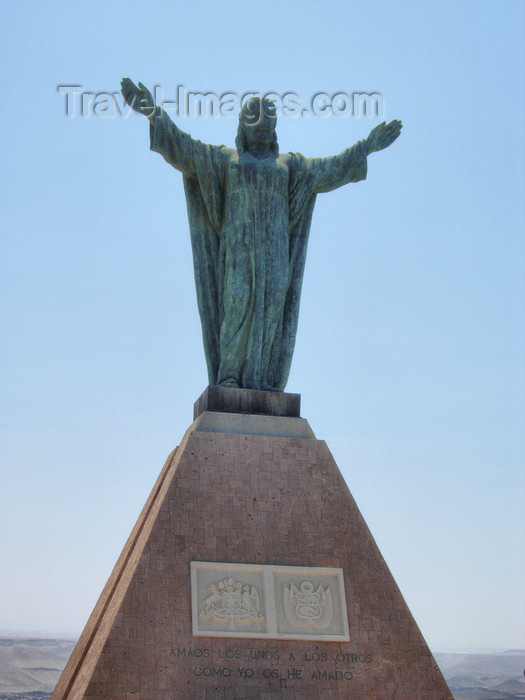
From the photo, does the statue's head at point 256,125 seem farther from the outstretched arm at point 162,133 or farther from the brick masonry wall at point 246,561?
the brick masonry wall at point 246,561

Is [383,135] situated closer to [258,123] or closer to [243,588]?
[258,123]

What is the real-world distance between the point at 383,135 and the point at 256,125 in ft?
4.80

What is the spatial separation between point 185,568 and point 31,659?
371 inches

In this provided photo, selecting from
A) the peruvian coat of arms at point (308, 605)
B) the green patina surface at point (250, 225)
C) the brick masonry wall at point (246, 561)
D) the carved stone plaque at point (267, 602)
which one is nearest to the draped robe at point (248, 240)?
the green patina surface at point (250, 225)

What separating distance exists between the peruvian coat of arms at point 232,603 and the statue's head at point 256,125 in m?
4.68

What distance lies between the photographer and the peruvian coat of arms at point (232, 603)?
7160mm

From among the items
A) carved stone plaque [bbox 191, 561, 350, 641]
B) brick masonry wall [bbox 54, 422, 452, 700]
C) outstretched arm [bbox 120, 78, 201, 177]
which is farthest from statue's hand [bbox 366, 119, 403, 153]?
carved stone plaque [bbox 191, 561, 350, 641]

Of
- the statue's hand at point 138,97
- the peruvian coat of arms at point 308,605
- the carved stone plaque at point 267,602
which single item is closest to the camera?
the carved stone plaque at point 267,602

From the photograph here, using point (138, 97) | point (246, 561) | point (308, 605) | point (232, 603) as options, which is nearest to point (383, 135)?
point (138, 97)

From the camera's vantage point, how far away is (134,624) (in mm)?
6914

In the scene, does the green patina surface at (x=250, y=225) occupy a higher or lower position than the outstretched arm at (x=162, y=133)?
lower

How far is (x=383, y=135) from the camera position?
9648mm

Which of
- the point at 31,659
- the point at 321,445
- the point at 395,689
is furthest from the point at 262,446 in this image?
the point at 31,659

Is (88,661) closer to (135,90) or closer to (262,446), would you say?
(262,446)
